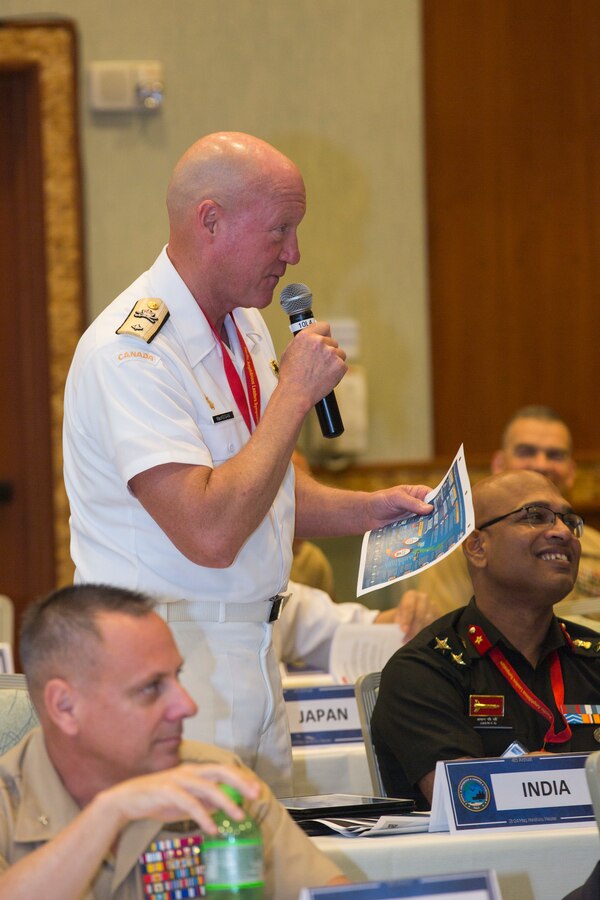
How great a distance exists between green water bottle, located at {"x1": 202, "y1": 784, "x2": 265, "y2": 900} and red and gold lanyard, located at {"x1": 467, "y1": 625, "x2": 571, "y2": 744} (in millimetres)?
1384

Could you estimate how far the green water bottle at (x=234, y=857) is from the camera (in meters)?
1.35

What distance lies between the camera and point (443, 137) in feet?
18.9

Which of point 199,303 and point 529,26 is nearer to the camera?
point 199,303

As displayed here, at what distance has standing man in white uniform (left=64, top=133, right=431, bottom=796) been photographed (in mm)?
1996

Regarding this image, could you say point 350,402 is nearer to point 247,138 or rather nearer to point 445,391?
point 445,391

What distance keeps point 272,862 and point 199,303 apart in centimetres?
100

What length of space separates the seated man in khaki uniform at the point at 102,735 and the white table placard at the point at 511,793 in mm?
396

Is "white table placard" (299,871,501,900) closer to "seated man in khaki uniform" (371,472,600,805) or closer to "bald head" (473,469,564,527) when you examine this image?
"seated man in khaki uniform" (371,472,600,805)

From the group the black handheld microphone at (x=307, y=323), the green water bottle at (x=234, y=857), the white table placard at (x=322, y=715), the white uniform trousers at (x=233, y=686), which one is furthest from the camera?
the white table placard at (x=322, y=715)

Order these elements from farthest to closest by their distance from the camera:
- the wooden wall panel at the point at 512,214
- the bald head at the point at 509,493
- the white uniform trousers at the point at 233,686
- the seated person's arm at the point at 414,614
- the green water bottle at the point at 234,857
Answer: the wooden wall panel at the point at 512,214
the seated person's arm at the point at 414,614
the bald head at the point at 509,493
the white uniform trousers at the point at 233,686
the green water bottle at the point at 234,857

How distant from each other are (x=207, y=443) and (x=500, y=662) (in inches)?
36.9

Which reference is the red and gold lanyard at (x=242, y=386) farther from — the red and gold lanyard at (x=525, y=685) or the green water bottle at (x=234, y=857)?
the green water bottle at (x=234, y=857)

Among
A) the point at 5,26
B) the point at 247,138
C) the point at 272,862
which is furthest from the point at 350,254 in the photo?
the point at 272,862

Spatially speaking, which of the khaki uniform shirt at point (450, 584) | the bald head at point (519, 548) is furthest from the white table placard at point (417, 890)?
the khaki uniform shirt at point (450, 584)
